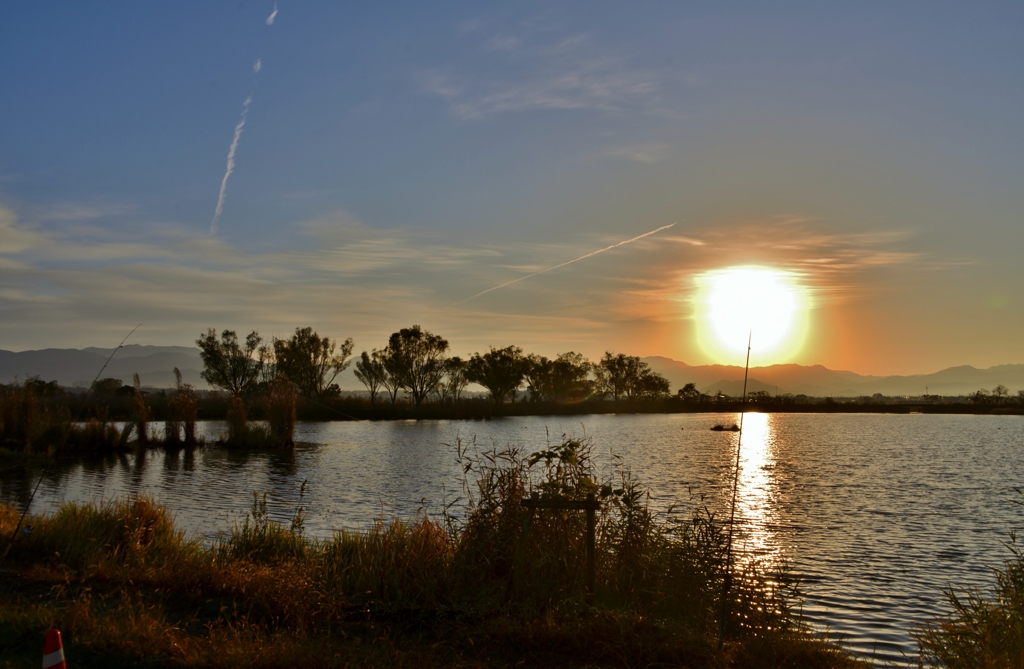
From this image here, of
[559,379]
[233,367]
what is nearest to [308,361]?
[233,367]

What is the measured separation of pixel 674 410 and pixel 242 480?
111 meters

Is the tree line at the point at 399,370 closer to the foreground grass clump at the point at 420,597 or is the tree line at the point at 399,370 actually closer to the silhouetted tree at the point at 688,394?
the silhouetted tree at the point at 688,394

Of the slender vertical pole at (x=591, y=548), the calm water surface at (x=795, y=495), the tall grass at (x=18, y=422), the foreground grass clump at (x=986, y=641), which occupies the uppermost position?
the slender vertical pole at (x=591, y=548)

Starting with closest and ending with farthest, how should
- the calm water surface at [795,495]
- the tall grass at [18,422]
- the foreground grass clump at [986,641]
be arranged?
the foreground grass clump at [986,641]
the calm water surface at [795,495]
the tall grass at [18,422]

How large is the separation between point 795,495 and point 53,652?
2714 centimetres

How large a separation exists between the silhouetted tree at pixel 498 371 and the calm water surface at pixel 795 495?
65.2m

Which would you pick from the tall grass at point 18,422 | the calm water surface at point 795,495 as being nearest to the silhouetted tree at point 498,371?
the calm water surface at point 795,495

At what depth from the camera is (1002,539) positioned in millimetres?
18750

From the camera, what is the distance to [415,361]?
100438 millimetres

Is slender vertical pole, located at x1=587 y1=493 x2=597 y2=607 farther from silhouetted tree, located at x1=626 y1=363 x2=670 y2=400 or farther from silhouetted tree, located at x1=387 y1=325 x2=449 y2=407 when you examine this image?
silhouetted tree, located at x1=626 y1=363 x2=670 y2=400

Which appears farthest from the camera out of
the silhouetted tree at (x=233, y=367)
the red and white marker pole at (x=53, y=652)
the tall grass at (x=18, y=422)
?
the silhouetted tree at (x=233, y=367)

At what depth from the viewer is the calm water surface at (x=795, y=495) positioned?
13945 millimetres

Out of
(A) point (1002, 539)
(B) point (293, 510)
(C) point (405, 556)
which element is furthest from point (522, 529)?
(A) point (1002, 539)

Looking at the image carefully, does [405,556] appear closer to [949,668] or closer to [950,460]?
[949,668]
